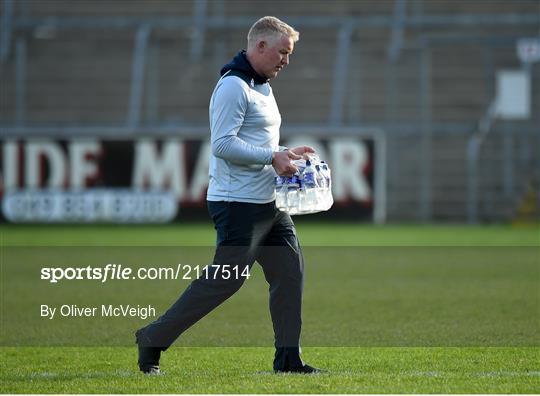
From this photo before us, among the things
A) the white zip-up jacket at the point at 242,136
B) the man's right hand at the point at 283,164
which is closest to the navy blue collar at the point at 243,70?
the white zip-up jacket at the point at 242,136

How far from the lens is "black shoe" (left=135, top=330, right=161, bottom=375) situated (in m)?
6.38

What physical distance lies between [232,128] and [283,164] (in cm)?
32

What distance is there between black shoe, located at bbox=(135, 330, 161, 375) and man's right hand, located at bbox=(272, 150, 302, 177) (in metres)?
1.16

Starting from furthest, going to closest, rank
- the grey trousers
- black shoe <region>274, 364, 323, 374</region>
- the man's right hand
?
black shoe <region>274, 364, 323, 374</region> → the grey trousers → the man's right hand

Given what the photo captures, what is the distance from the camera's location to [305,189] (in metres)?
6.39

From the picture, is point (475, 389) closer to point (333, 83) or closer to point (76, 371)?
point (76, 371)

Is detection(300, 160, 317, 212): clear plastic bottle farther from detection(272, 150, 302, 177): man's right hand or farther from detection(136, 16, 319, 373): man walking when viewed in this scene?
detection(272, 150, 302, 177): man's right hand

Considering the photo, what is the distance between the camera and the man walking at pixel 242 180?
20.3 ft

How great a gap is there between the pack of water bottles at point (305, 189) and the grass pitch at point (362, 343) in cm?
90

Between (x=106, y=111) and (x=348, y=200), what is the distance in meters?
5.73

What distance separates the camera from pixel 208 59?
24922 mm
